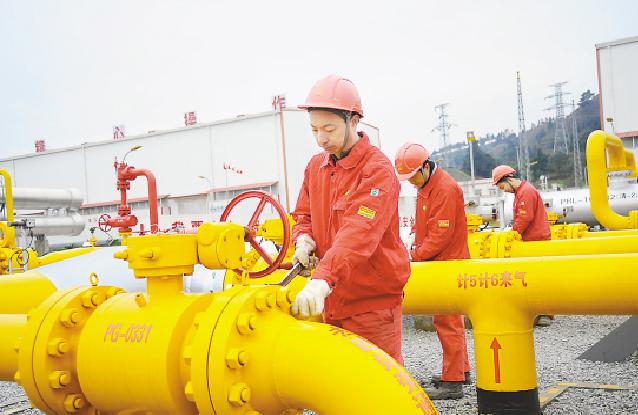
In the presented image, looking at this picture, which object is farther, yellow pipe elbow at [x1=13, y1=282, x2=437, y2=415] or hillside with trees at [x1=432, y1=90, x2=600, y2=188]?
hillside with trees at [x1=432, y1=90, x2=600, y2=188]

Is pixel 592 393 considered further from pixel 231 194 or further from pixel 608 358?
pixel 231 194

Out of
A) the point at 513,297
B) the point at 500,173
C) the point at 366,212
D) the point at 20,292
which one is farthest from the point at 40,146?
the point at 366,212

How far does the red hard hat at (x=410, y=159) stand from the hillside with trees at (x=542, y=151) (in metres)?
26.7

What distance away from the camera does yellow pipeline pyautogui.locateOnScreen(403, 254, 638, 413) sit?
114 inches

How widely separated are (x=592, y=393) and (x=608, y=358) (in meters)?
0.96

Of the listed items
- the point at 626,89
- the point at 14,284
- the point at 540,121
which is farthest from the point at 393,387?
the point at 540,121

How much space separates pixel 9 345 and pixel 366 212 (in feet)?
4.25

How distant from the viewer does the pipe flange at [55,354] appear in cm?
193

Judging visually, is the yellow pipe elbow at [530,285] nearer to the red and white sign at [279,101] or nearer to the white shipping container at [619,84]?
the white shipping container at [619,84]

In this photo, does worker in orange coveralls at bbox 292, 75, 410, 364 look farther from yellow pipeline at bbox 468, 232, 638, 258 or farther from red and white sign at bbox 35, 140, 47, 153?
red and white sign at bbox 35, 140, 47, 153

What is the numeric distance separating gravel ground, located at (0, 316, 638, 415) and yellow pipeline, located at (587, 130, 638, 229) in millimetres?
1163

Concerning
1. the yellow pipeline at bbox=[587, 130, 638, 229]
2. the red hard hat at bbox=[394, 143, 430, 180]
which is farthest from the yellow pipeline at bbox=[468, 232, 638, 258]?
the red hard hat at bbox=[394, 143, 430, 180]

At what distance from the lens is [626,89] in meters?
18.3

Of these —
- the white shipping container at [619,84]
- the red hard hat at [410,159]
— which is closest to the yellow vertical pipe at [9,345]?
the red hard hat at [410,159]
